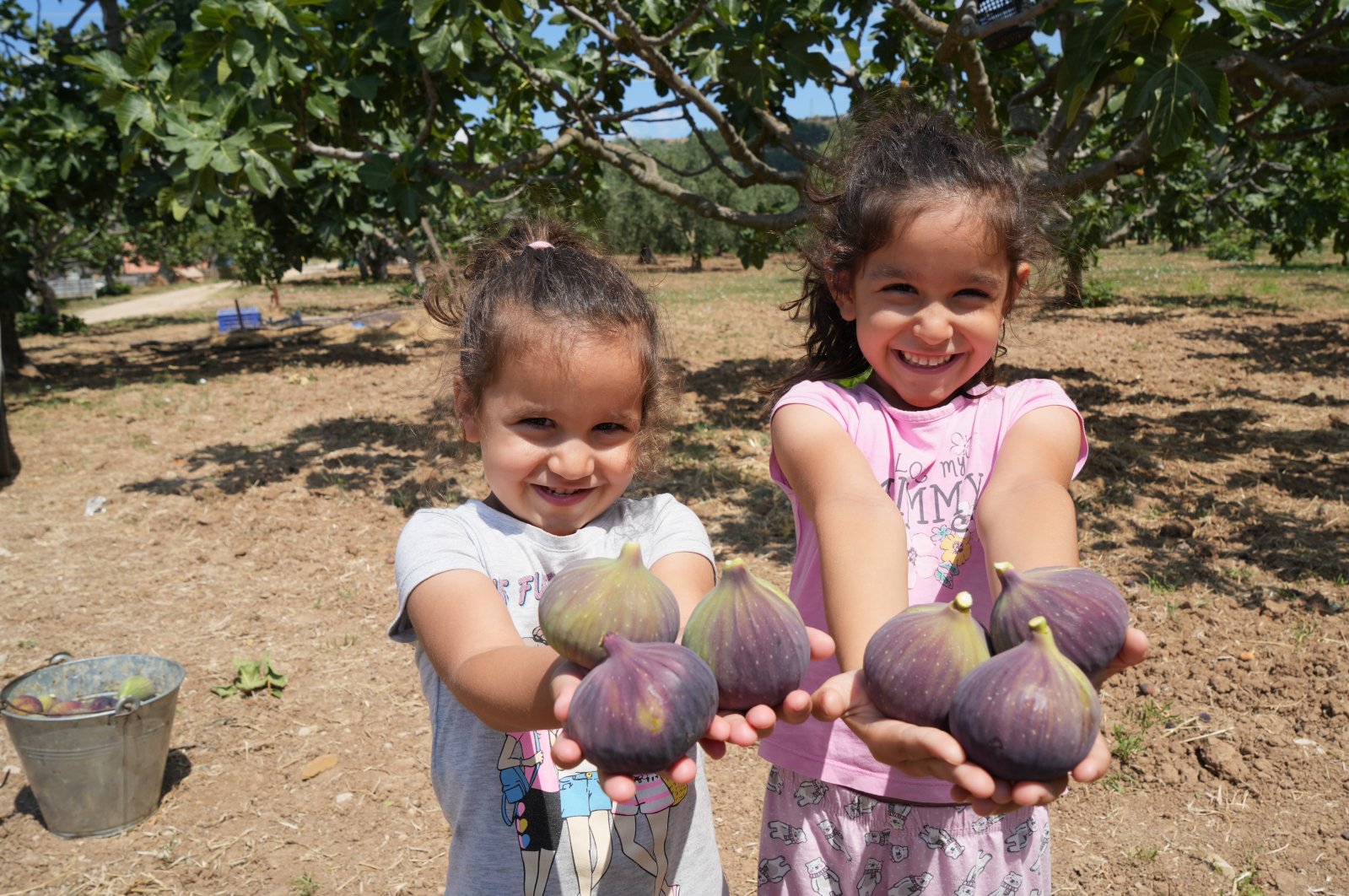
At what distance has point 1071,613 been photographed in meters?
1.14

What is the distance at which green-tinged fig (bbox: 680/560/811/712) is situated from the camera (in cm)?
110

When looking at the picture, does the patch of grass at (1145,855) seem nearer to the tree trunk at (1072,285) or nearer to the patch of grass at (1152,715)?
the patch of grass at (1152,715)

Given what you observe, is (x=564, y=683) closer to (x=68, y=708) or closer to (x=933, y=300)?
(x=933, y=300)

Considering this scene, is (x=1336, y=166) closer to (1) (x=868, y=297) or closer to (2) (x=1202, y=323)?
(2) (x=1202, y=323)

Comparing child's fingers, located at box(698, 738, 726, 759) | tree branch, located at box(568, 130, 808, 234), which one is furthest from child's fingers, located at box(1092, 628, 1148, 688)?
tree branch, located at box(568, 130, 808, 234)

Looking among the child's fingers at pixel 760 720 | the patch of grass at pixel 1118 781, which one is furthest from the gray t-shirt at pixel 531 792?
the patch of grass at pixel 1118 781

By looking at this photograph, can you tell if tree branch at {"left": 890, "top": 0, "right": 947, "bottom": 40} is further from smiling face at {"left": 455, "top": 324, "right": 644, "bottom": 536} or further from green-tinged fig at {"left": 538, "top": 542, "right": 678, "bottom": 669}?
green-tinged fig at {"left": 538, "top": 542, "right": 678, "bottom": 669}

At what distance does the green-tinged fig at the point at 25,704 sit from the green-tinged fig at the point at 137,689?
0.78 feet

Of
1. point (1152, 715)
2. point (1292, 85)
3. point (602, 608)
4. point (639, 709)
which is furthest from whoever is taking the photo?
point (1292, 85)

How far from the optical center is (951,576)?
1.69 m

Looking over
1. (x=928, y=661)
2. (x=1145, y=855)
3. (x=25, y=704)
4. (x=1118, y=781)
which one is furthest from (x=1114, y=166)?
(x=25, y=704)

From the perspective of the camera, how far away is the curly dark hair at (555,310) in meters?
1.59

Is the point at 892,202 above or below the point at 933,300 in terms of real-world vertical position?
above

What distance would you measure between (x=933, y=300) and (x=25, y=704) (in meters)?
3.27
